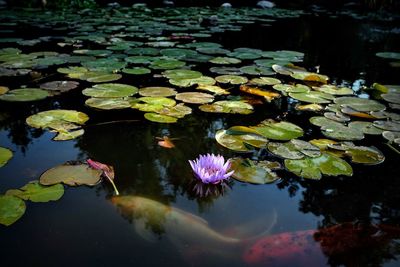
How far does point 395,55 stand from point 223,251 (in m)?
4.21

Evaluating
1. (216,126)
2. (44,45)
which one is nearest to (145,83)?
(216,126)

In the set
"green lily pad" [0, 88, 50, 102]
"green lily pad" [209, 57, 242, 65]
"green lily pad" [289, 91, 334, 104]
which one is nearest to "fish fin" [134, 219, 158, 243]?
"green lily pad" [0, 88, 50, 102]

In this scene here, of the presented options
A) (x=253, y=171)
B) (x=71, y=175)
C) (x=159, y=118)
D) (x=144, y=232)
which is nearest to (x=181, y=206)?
(x=144, y=232)

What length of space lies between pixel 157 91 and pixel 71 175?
1125mm

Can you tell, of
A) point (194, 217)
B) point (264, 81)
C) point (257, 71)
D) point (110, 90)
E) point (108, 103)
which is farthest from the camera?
point (257, 71)

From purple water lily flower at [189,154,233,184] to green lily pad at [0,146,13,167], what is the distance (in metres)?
0.82

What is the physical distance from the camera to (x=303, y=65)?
11.4 feet

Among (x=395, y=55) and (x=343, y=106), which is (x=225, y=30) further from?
(x=343, y=106)

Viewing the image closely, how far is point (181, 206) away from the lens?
1.17 m

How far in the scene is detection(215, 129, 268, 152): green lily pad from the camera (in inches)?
61.2

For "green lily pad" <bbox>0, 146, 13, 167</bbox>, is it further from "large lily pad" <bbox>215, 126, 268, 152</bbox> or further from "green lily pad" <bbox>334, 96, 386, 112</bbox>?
"green lily pad" <bbox>334, 96, 386, 112</bbox>

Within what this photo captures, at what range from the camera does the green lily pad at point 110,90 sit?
216 centimetres

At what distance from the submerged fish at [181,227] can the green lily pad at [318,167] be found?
0.30 m

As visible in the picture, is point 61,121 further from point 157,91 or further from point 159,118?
point 157,91
